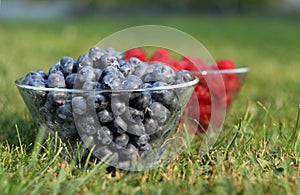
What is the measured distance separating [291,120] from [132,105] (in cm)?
99

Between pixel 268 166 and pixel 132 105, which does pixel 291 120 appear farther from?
pixel 132 105

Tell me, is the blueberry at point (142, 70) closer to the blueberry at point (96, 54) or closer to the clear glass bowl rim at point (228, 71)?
the blueberry at point (96, 54)

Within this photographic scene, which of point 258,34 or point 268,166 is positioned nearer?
point 268,166

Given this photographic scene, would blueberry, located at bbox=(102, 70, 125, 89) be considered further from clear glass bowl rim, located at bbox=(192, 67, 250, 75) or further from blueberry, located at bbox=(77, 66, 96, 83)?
clear glass bowl rim, located at bbox=(192, 67, 250, 75)

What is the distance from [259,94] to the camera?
2586 millimetres

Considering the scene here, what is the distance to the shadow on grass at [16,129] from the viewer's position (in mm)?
1510

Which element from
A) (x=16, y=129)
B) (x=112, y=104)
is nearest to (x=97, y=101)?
(x=112, y=104)

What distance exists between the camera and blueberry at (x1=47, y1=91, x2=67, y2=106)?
3.78 feet

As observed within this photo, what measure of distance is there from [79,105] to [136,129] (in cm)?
17

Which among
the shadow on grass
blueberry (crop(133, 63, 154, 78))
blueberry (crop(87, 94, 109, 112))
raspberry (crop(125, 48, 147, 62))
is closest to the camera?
blueberry (crop(87, 94, 109, 112))

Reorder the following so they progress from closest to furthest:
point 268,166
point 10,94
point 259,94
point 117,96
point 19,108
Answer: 1. point 117,96
2. point 268,166
3. point 19,108
4. point 10,94
5. point 259,94

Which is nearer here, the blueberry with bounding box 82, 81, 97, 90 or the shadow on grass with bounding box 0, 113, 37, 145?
the blueberry with bounding box 82, 81, 97, 90

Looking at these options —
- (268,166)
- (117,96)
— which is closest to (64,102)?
(117,96)

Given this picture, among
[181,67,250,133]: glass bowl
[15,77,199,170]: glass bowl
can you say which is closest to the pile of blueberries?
[15,77,199,170]: glass bowl
